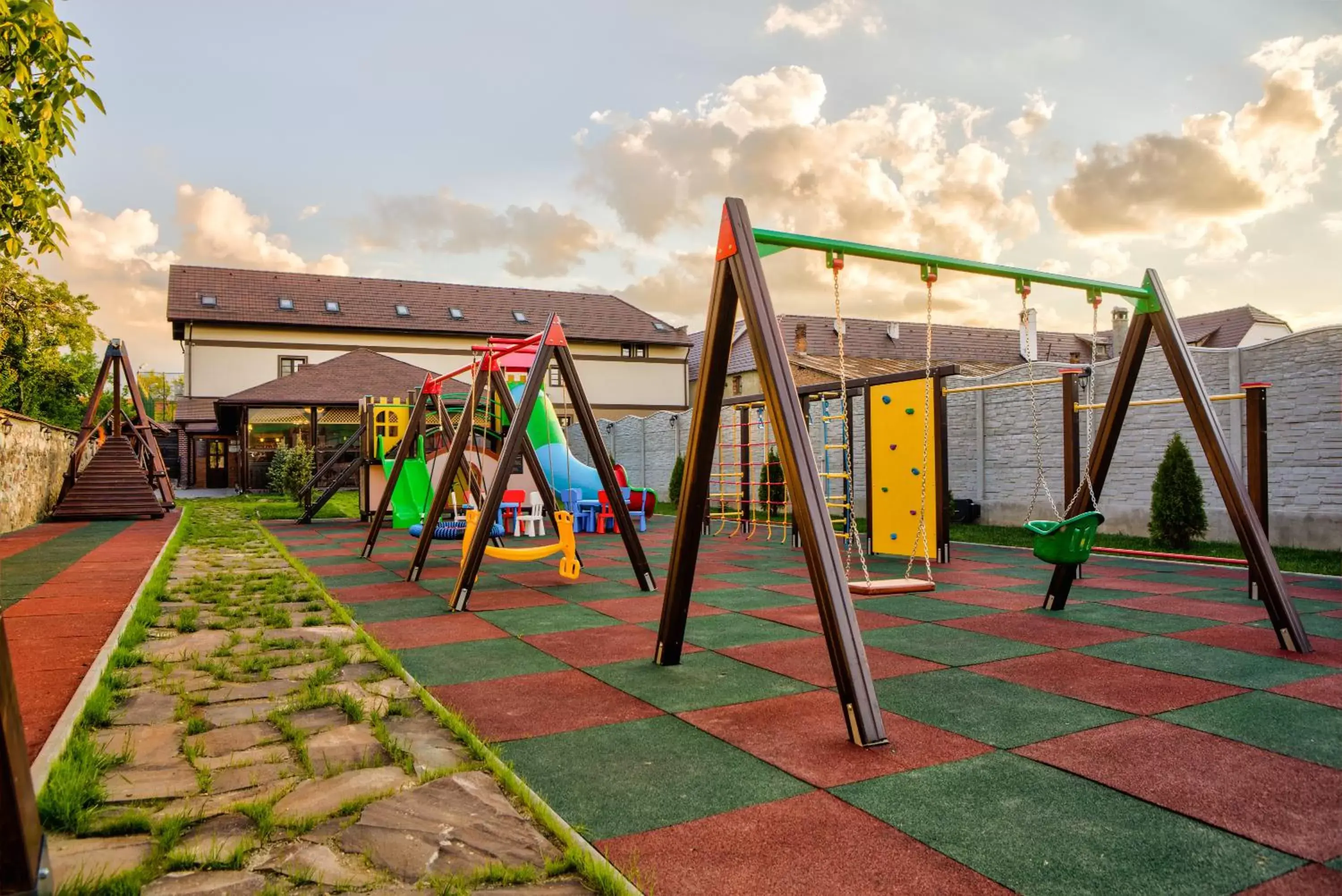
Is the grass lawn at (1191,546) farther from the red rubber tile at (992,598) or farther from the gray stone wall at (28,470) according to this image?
the gray stone wall at (28,470)

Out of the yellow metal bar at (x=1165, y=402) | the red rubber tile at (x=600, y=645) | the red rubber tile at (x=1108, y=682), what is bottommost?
the red rubber tile at (x=600, y=645)

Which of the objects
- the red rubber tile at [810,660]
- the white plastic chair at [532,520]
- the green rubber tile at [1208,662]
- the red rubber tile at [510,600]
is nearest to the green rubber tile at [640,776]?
→ the red rubber tile at [810,660]

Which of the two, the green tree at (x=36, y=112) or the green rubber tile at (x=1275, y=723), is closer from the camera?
the green rubber tile at (x=1275, y=723)

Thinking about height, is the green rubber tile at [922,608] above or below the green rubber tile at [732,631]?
above

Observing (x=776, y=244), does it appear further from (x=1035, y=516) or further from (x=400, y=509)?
(x=400, y=509)

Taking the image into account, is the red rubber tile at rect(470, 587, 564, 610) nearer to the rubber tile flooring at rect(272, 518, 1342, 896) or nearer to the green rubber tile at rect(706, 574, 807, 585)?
the rubber tile flooring at rect(272, 518, 1342, 896)

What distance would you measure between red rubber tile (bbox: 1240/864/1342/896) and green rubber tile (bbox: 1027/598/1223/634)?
3159mm

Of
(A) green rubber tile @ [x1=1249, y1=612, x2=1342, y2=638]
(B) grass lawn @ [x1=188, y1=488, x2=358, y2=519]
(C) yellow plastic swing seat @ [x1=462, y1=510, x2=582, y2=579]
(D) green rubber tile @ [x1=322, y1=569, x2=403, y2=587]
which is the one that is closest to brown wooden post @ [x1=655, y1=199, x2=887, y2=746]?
(C) yellow plastic swing seat @ [x1=462, y1=510, x2=582, y2=579]

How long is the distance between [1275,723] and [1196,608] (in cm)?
287

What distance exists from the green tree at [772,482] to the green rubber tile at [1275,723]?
26.3 feet

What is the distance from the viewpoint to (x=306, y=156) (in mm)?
10805

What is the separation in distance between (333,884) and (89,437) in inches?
672

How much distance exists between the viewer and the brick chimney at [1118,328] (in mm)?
30075

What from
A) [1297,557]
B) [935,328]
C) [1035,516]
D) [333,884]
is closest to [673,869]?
[333,884]
